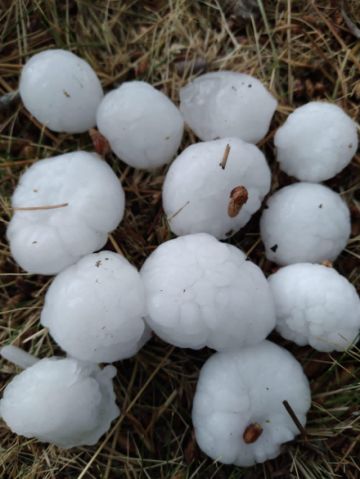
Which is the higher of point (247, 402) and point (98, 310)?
point (98, 310)

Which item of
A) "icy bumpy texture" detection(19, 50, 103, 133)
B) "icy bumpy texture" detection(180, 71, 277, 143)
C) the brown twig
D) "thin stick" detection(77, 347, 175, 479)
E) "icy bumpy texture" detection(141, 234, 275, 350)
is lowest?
"thin stick" detection(77, 347, 175, 479)

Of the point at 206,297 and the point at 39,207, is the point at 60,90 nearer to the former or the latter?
the point at 39,207

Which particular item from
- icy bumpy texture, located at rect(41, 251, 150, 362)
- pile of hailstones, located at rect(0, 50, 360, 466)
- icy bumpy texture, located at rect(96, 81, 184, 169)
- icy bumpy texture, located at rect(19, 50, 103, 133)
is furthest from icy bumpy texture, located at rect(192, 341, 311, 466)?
icy bumpy texture, located at rect(19, 50, 103, 133)

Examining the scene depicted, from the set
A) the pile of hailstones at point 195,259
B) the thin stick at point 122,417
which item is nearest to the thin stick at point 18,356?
the pile of hailstones at point 195,259

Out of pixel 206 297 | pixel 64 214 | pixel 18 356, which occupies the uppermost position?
pixel 64 214

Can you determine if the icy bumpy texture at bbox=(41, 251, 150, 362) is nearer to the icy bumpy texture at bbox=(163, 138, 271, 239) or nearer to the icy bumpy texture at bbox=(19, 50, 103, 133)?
the icy bumpy texture at bbox=(163, 138, 271, 239)

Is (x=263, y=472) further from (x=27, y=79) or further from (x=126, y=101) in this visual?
(x=27, y=79)

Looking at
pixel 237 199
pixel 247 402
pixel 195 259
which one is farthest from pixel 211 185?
pixel 247 402

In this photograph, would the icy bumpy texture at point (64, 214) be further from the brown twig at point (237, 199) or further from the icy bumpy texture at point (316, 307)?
the icy bumpy texture at point (316, 307)
